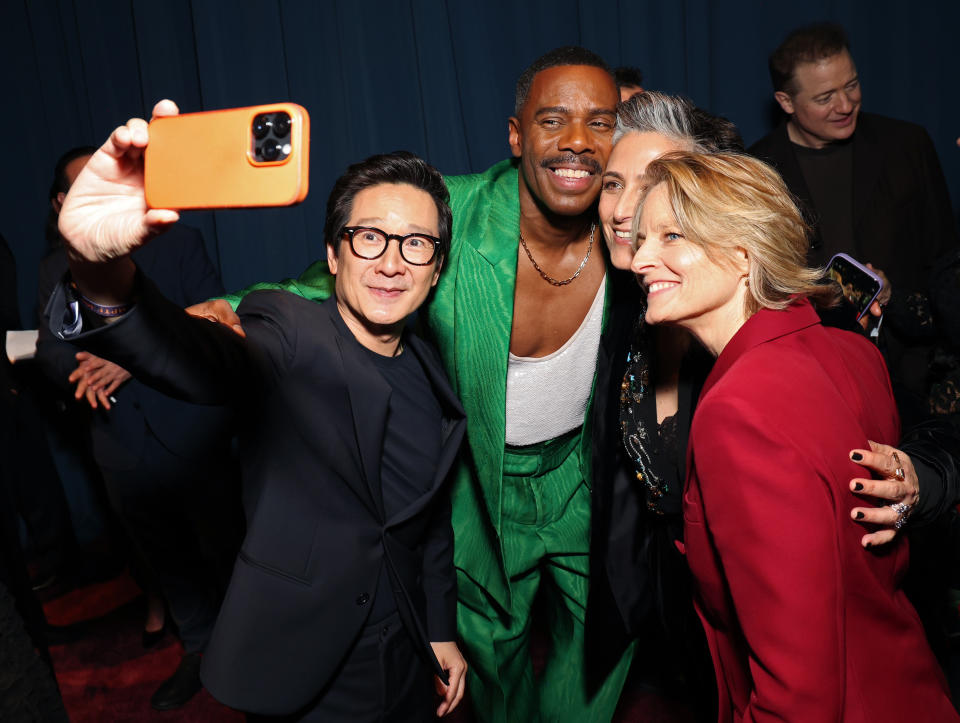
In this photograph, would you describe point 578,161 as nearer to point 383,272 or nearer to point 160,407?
point 383,272

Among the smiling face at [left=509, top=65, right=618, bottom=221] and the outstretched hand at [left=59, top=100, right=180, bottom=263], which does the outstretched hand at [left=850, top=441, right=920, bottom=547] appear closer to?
the outstretched hand at [left=59, top=100, right=180, bottom=263]

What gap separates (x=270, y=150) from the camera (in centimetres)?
76

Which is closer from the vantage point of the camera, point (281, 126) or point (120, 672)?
point (281, 126)

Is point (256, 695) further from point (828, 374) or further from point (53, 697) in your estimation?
point (828, 374)

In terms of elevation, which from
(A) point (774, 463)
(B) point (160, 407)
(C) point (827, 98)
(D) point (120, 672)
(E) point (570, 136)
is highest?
(C) point (827, 98)

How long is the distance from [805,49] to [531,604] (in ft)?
7.74

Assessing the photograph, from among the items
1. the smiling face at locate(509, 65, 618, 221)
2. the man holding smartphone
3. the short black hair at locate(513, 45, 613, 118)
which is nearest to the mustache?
the smiling face at locate(509, 65, 618, 221)

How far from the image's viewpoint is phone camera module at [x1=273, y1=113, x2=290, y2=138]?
Answer: 2.51ft

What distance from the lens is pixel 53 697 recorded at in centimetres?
89

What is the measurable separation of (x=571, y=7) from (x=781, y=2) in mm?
969

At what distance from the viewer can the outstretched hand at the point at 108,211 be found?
0.85m

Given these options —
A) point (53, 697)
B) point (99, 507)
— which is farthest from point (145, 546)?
point (53, 697)

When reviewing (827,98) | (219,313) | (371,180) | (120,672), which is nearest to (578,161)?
(371,180)

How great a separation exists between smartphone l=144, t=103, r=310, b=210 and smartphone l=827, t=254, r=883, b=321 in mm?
1530
